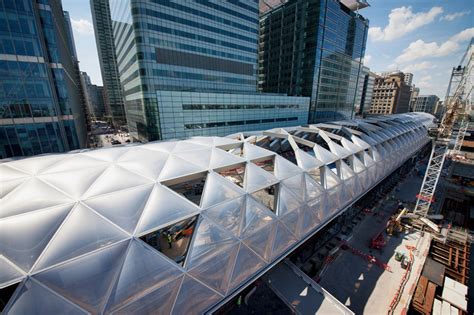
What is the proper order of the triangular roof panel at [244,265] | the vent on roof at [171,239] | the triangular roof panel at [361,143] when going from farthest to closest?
the triangular roof panel at [361,143] < the vent on roof at [171,239] < the triangular roof panel at [244,265]

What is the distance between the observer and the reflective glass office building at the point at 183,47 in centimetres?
3556

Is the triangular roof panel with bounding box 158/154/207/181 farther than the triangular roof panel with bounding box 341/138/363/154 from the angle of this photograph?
No

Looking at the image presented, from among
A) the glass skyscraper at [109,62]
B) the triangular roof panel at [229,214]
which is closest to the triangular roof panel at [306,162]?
the triangular roof panel at [229,214]

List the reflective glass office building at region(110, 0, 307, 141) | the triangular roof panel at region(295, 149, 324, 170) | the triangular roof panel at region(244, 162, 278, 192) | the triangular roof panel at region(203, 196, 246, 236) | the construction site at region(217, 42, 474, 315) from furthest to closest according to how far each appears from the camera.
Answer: the reflective glass office building at region(110, 0, 307, 141) → the triangular roof panel at region(295, 149, 324, 170) → the construction site at region(217, 42, 474, 315) → the triangular roof panel at region(244, 162, 278, 192) → the triangular roof panel at region(203, 196, 246, 236)

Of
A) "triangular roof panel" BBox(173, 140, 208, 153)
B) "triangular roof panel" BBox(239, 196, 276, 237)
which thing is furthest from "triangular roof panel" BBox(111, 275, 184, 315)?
"triangular roof panel" BBox(173, 140, 208, 153)

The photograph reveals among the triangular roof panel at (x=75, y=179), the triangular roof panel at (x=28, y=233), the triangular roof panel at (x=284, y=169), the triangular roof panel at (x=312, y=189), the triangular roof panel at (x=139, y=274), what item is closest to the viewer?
the triangular roof panel at (x=28, y=233)

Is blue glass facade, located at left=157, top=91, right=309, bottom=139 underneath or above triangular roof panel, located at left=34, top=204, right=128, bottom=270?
above

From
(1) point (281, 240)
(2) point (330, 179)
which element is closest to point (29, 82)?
(1) point (281, 240)

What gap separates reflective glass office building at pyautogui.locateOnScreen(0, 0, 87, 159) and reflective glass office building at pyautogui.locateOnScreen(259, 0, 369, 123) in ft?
204

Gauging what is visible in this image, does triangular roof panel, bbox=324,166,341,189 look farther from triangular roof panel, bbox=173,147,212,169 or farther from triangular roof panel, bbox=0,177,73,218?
triangular roof panel, bbox=0,177,73,218

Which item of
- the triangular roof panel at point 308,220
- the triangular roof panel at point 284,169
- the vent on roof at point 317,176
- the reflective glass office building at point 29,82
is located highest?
the reflective glass office building at point 29,82

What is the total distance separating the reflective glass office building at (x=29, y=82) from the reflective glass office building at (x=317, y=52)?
62.3 metres

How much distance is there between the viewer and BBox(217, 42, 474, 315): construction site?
35.9ft

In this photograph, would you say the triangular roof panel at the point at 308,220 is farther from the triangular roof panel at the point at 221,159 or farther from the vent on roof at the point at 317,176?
the triangular roof panel at the point at 221,159
